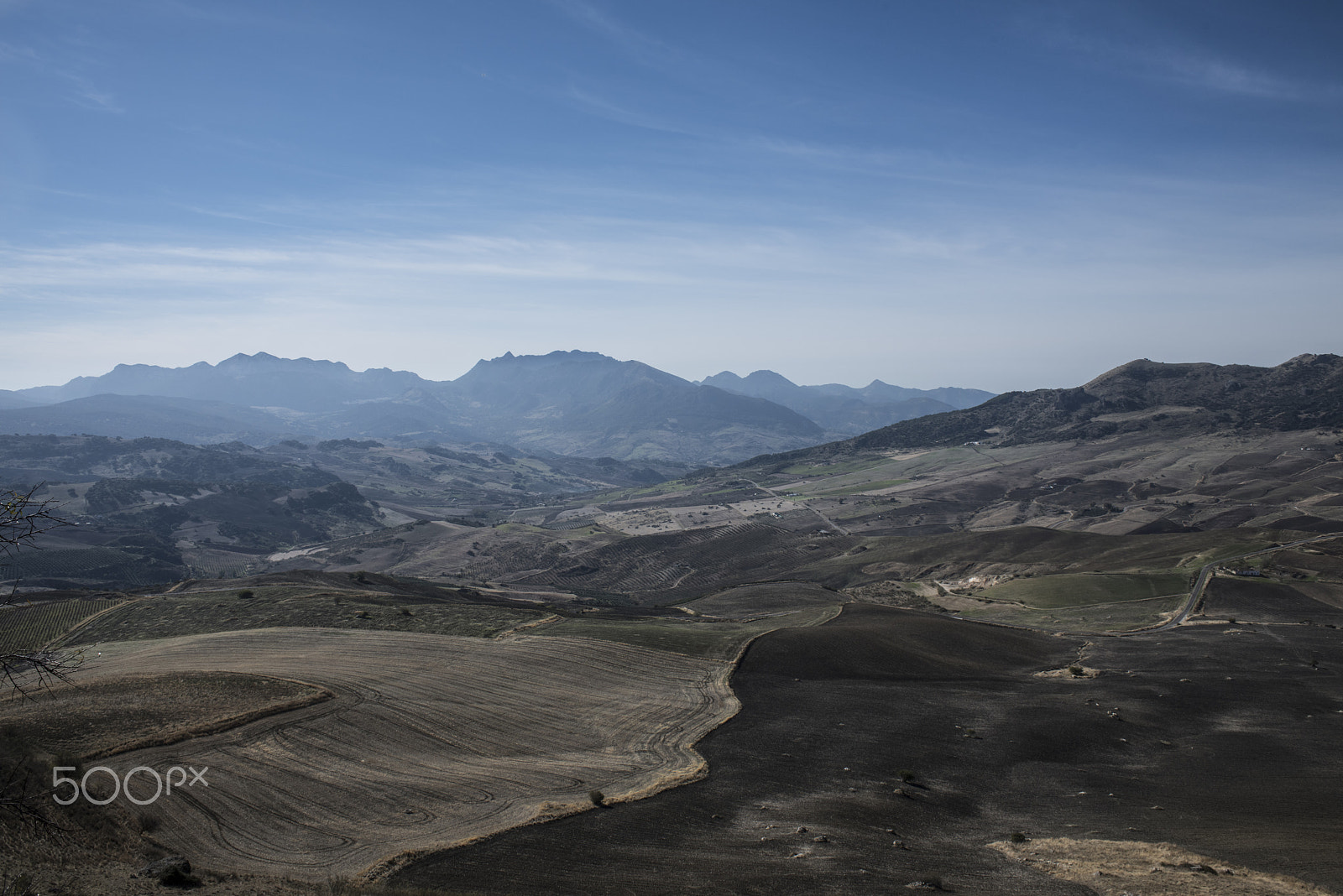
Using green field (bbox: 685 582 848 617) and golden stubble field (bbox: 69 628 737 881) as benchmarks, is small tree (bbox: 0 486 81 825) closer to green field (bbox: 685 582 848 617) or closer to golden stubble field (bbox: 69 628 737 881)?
golden stubble field (bbox: 69 628 737 881)

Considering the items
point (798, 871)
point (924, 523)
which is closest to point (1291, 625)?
point (798, 871)

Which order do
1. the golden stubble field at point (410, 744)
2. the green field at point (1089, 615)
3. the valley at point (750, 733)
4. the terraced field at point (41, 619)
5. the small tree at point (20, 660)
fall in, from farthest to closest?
the green field at point (1089, 615) < the terraced field at point (41, 619) < the golden stubble field at point (410, 744) < the valley at point (750, 733) < the small tree at point (20, 660)

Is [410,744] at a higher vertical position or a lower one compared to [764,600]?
higher

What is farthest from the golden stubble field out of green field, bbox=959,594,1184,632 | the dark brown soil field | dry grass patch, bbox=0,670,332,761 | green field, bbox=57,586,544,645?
green field, bbox=959,594,1184,632

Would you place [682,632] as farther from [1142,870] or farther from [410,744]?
[1142,870]

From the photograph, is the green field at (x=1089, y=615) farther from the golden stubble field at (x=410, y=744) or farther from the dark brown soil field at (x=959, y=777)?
the golden stubble field at (x=410, y=744)

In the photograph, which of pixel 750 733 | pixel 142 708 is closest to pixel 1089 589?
pixel 750 733

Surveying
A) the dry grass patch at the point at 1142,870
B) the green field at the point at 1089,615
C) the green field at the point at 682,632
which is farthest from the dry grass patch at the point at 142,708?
the green field at the point at 1089,615
